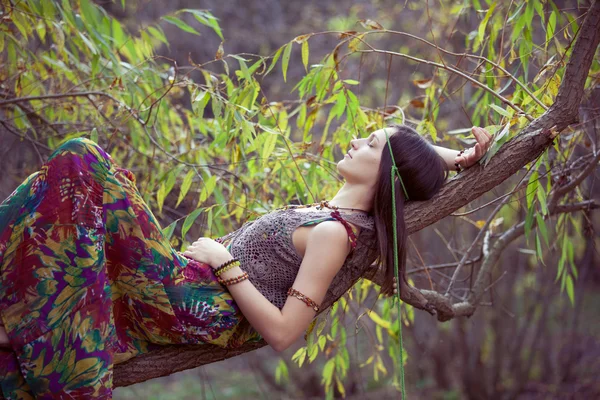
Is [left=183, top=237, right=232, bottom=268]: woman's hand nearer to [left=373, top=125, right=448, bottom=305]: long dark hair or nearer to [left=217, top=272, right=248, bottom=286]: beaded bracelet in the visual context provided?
[left=217, top=272, right=248, bottom=286]: beaded bracelet

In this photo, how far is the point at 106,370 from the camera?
147 centimetres

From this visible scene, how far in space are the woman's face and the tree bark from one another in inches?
5.6

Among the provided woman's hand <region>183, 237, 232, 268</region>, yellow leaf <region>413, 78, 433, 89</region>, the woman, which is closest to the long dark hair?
the woman

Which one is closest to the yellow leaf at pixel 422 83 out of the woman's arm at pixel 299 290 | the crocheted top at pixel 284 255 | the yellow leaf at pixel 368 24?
the yellow leaf at pixel 368 24

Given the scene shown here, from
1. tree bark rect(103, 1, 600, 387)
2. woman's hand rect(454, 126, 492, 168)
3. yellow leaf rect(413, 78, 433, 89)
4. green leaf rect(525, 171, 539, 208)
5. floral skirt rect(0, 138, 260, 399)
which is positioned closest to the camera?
floral skirt rect(0, 138, 260, 399)

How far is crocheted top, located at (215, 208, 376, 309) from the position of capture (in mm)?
1771

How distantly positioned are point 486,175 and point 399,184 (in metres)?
0.23

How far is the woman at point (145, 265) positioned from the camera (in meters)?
1.44

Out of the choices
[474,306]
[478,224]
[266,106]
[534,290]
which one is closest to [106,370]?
[266,106]

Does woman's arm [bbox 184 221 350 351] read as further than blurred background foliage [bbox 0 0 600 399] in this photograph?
No

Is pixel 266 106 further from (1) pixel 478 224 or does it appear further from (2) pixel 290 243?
(1) pixel 478 224

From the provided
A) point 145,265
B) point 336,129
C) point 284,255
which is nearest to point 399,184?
point 284,255

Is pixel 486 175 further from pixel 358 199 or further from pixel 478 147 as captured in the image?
pixel 358 199

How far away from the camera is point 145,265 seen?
160 cm
